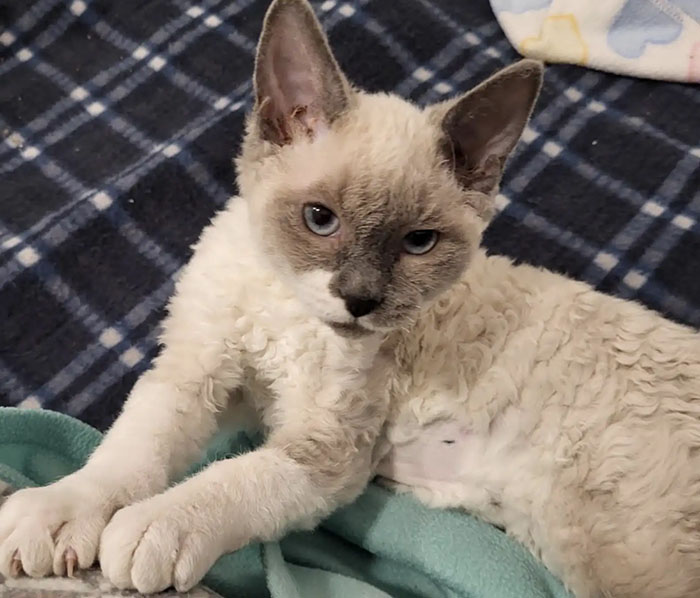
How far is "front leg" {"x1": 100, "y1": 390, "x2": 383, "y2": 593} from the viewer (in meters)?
1.01

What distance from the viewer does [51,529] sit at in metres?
1.01

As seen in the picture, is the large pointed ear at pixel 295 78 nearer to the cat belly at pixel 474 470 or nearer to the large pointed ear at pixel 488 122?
the large pointed ear at pixel 488 122

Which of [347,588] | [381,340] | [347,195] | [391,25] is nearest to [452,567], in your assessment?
[347,588]

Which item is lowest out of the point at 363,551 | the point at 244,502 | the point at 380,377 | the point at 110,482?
the point at 363,551

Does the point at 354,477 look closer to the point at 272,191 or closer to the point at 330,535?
the point at 330,535

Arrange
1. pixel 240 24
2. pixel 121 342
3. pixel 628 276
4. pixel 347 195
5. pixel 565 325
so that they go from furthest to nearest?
pixel 240 24 → pixel 628 276 → pixel 121 342 → pixel 565 325 → pixel 347 195

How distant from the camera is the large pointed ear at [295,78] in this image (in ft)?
3.64

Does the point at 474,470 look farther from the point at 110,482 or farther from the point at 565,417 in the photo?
the point at 110,482

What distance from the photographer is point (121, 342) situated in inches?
66.1

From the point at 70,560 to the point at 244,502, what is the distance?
0.22 metres

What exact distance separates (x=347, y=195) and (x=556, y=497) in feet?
1.79

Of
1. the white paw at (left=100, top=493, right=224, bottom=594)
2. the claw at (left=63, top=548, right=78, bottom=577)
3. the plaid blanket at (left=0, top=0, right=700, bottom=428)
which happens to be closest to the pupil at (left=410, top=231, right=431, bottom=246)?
the white paw at (left=100, top=493, right=224, bottom=594)

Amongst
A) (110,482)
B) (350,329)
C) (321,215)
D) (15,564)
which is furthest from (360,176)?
(15,564)

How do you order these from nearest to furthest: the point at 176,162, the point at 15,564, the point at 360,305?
the point at 15,564 < the point at 360,305 < the point at 176,162
